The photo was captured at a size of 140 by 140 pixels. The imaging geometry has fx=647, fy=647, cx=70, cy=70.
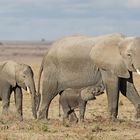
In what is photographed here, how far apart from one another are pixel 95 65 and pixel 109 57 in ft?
1.13

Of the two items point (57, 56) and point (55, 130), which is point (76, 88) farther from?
point (55, 130)

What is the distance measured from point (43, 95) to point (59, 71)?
85 cm

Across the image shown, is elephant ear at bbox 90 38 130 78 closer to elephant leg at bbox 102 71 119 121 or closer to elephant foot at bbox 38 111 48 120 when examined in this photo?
Result: elephant leg at bbox 102 71 119 121

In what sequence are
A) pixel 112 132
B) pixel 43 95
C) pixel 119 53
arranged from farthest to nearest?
1. pixel 43 95
2. pixel 119 53
3. pixel 112 132

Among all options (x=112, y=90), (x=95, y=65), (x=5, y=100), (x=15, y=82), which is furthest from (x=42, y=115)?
(x=112, y=90)

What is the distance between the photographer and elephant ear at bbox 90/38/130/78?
530 inches

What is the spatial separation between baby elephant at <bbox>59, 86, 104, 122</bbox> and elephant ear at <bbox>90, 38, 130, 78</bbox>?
53 centimetres

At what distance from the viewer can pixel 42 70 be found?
1501cm

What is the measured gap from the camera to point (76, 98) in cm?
1400

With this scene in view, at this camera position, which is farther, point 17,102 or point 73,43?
point 17,102

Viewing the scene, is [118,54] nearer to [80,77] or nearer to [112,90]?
[112,90]

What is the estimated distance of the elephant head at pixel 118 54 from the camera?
13.3m

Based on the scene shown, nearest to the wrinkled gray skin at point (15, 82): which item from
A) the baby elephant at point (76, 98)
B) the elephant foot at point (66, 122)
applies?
the baby elephant at point (76, 98)

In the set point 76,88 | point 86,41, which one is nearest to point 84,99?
point 76,88
